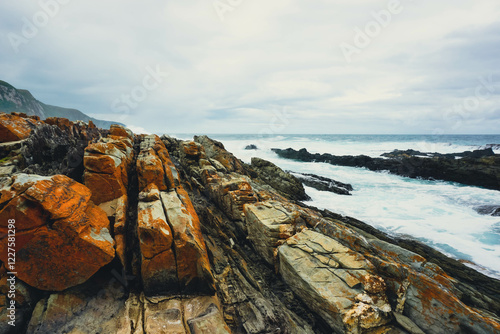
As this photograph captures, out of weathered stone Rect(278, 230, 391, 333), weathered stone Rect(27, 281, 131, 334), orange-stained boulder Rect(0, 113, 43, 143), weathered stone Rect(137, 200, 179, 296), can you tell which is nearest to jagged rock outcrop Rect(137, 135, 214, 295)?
weathered stone Rect(137, 200, 179, 296)

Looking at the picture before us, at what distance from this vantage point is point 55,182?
18.9 ft

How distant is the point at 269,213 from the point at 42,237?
7179mm

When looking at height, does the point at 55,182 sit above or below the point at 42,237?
above

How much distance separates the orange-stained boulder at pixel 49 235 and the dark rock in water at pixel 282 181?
560 inches

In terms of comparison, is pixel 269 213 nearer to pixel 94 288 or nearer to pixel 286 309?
pixel 286 309

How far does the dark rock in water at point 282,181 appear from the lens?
62.5 feet

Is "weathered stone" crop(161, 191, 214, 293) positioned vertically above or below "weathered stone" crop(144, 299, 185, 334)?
above

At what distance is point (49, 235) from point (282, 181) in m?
17.1

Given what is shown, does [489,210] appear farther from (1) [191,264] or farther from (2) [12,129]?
(2) [12,129]

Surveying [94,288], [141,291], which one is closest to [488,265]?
[141,291]

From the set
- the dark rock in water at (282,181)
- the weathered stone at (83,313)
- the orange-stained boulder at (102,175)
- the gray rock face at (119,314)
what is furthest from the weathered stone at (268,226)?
the dark rock in water at (282,181)

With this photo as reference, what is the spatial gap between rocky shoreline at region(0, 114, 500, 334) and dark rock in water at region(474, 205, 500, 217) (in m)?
12.0

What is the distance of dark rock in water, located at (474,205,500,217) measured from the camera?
1636 centimetres

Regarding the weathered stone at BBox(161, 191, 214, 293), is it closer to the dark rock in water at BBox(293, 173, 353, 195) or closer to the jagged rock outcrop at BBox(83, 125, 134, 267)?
the jagged rock outcrop at BBox(83, 125, 134, 267)
